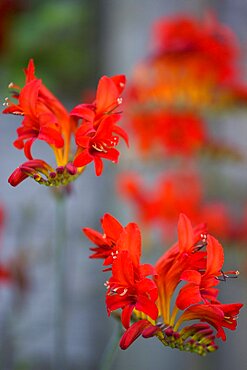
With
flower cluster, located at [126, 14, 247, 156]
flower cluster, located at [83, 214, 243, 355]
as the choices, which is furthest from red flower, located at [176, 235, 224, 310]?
flower cluster, located at [126, 14, 247, 156]

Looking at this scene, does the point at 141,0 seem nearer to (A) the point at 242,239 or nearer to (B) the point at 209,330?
(A) the point at 242,239

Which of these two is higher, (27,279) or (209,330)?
(27,279)

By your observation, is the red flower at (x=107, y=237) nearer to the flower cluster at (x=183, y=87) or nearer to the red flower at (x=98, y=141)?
the red flower at (x=98, y=141)

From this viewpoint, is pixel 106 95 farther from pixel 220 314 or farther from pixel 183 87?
A: pixel 183 87

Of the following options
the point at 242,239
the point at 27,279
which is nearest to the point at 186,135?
the point at 242,239

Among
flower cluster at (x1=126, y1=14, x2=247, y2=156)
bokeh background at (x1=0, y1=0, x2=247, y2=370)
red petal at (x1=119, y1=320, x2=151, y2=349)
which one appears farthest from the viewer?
bokeh background at (x1=0, y1=0, x2=247, y2=370)

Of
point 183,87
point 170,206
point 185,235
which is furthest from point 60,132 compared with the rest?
point 170,206

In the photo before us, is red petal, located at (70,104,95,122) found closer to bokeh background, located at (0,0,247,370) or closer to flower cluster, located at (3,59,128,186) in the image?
flower cluster, located at (3,59,128,186)
